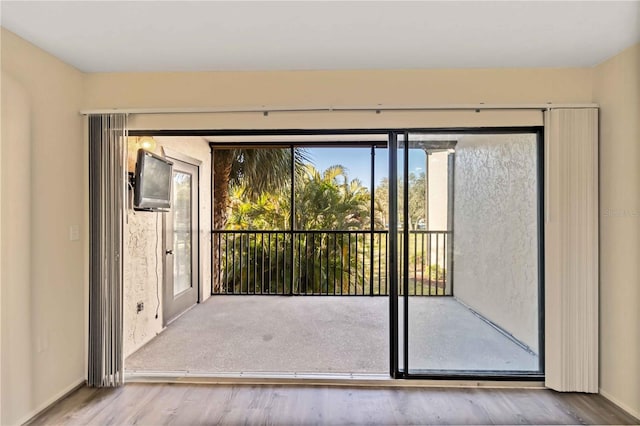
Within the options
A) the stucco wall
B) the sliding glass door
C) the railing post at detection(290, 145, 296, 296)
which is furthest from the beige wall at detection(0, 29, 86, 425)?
the railing post at detection(290, 145, 296, 296)

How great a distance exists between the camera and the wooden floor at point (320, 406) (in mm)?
2055

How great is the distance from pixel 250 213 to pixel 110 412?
3.30 metres

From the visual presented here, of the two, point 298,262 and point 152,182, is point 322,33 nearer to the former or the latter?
point 152,182

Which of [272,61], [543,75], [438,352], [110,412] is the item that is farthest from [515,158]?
[110,412]

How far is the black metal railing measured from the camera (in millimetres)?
4969

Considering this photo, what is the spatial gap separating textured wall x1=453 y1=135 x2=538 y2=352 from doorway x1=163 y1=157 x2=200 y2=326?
3.05 meters

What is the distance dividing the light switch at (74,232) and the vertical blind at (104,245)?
82 millimetres

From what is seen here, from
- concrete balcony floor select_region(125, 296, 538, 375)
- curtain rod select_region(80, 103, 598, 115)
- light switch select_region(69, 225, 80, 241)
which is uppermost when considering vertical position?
curtain rod select_region(80, 103, 598, 115)

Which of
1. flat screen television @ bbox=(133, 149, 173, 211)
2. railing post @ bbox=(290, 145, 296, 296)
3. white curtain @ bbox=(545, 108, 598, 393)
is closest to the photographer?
white curtain @ bbox=(545, 108, 598, 393)

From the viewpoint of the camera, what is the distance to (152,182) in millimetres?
3051

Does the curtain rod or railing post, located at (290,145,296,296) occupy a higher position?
the curtain rod

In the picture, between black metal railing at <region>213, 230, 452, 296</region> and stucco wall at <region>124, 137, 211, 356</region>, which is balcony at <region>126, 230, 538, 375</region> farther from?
stucco wall at <region>124, 137, 211, 356</region>

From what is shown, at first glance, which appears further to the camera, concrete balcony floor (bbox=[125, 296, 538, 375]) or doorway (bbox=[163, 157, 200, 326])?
doorway (bbox=[163, 157, 200, 326])

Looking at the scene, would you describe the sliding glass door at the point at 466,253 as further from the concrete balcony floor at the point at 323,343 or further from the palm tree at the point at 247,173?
the palm tree at the point at 247,173
